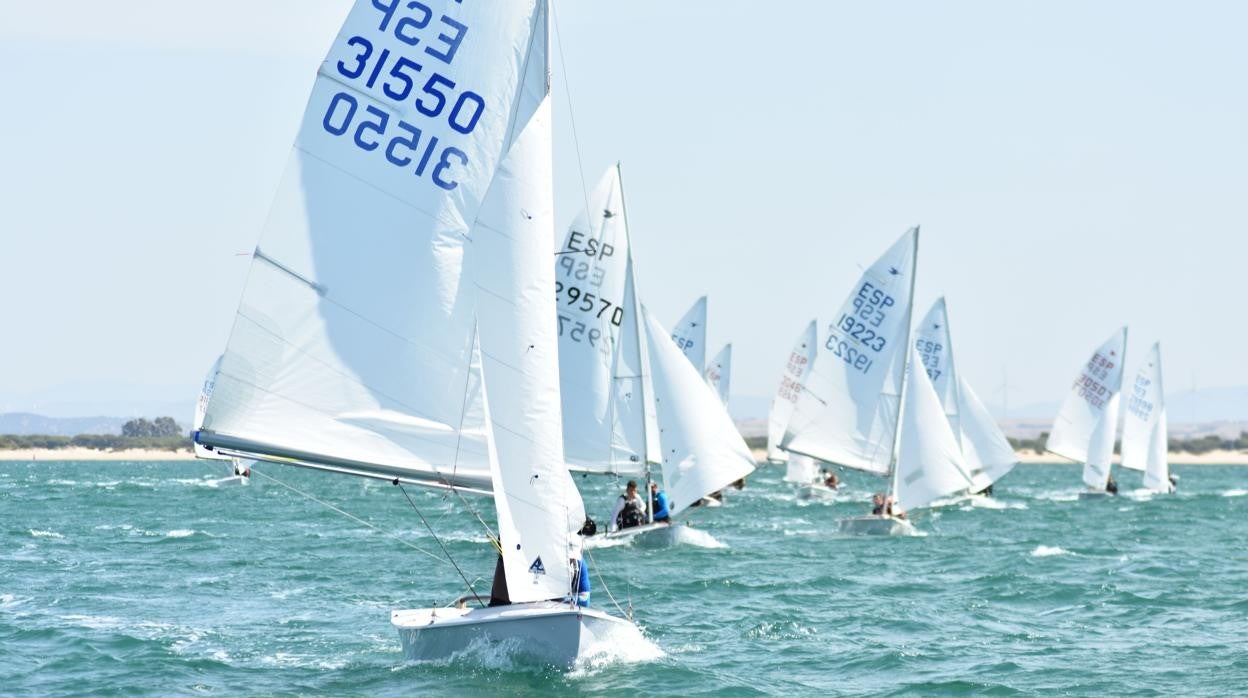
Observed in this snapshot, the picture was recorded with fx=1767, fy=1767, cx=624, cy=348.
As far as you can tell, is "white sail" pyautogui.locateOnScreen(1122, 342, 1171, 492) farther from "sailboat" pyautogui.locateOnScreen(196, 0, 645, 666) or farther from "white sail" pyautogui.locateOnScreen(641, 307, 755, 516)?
"sailboat" pyautogui.locateOnScreen(196, 0, 645, 666)

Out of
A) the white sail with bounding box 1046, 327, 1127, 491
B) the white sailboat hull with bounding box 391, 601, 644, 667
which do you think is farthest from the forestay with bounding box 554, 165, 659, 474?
the white sail with bounding box 1046, 327, 1127, 491

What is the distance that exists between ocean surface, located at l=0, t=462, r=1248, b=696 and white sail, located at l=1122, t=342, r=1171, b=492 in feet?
58.0

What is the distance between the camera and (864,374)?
40.7 m

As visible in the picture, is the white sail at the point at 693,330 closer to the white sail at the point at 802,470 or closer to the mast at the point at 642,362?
the white sail at the point at 802,470

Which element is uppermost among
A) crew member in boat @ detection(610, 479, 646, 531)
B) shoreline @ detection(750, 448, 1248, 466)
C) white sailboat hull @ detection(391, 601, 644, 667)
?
shoreline @ detection(750, 448, 1248, 466)

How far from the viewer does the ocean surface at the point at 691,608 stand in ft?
57.4

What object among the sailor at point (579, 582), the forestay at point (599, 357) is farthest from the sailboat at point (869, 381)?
the sailor at point (579, 582)

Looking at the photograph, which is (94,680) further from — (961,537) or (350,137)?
(961,537)

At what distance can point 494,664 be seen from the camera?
642 inches

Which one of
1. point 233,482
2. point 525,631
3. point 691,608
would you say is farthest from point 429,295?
point 233,482

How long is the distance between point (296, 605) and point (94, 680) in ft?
20.0

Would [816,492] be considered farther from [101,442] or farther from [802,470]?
[101,442]

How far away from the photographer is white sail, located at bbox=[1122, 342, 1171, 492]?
6091 centimetres

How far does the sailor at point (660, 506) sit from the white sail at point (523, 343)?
16.0 metres
